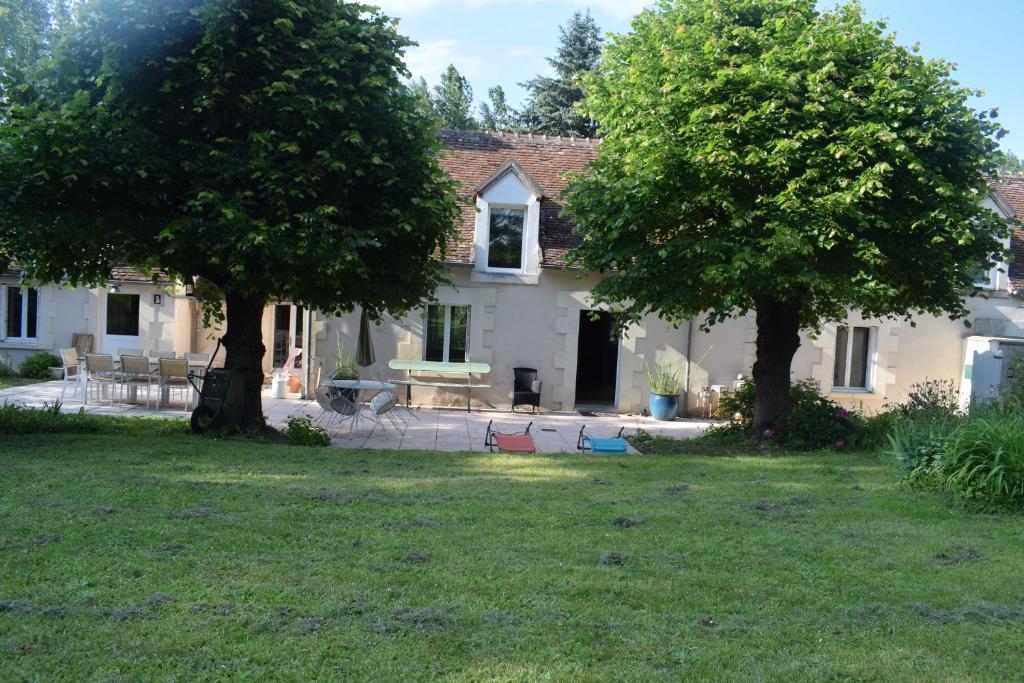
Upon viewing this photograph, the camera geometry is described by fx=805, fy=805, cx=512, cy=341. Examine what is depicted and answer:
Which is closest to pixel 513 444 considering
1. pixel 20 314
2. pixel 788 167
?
pixel 788 167

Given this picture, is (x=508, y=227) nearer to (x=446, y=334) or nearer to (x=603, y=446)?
(x=446, y=334)

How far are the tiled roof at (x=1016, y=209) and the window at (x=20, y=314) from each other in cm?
2415

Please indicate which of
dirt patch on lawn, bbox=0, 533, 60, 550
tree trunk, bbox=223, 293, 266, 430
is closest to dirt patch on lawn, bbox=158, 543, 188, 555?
dirt patch on lawn, bbox=0, 533, 60, 550

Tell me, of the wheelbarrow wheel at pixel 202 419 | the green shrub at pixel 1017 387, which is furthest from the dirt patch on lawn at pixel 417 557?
the green shrub at pixel 1017 387

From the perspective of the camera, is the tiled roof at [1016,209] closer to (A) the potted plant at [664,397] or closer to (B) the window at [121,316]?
(A) the potted plant at [664,397]

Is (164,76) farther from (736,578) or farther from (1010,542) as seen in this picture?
(1010,542)

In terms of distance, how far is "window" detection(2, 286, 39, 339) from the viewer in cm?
2141

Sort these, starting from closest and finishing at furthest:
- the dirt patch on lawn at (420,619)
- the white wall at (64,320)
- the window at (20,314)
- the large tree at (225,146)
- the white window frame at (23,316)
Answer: the dirt patch on lawn at (420,619)
the large tree at (225,146)
the white wall at (64,320)
the white window frame at (23,316)
the window at (20,314)

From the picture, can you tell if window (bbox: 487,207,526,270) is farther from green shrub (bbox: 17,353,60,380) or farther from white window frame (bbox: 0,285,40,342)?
white window frame (bbox: 0,285,40,342)

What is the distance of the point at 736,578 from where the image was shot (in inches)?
205

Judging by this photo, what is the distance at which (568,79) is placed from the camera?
34.3 m

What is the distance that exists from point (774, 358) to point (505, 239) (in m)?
7.12

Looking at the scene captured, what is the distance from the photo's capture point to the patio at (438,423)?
12594mm

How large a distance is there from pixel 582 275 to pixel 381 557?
8829 mm
